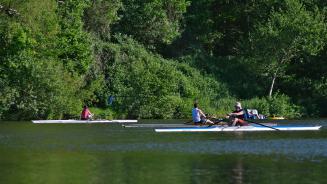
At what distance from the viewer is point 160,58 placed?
234 ft

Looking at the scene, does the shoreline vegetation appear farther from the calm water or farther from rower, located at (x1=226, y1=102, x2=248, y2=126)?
the calm water

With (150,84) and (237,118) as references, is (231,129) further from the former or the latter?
(150,84)

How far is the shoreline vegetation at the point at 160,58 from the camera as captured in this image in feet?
194

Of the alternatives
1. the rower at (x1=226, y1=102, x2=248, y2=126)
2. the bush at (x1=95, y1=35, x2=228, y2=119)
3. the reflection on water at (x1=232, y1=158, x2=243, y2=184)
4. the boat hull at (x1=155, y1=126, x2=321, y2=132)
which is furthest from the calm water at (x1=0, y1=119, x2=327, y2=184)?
the bush at (x1=95, y1=35, x2=228, y2=119)

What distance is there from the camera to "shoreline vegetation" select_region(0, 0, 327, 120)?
59188 mm

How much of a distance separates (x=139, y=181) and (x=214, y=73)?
5346 centimetres

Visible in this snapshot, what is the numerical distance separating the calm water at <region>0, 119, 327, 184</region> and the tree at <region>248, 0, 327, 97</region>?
28.9 m

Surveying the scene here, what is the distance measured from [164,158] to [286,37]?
4354 centimetres

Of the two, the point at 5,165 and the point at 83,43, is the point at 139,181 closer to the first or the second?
the point at 5,165

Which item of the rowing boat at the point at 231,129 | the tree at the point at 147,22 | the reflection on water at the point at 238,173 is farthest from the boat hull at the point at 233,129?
the tree at the point at 147,22

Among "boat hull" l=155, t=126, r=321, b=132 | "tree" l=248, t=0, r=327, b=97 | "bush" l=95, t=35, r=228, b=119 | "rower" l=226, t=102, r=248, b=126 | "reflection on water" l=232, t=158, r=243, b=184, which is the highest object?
"tree" l=248, t=0, r=327, b=97

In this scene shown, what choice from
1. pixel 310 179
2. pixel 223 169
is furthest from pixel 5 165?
pixel 310 179

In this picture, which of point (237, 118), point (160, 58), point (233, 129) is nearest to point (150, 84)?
point (160, 58)

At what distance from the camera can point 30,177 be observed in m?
22.0
